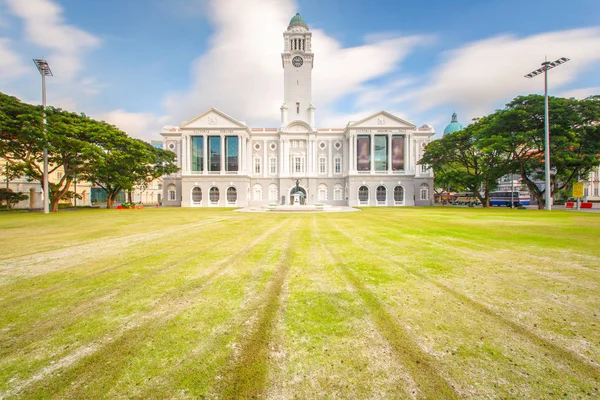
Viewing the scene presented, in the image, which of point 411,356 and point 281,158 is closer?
point 411,356

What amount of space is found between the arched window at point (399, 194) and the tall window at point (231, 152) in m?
30.6

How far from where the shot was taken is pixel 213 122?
47312 mm

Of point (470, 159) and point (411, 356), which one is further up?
point (470, 159)

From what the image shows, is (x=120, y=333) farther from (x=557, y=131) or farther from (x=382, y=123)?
(x=382, y=123)

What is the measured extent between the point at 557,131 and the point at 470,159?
1159 cm

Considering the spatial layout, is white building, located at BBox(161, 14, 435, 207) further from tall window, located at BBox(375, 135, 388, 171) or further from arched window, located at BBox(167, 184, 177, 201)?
arched window, located at BBox(167, 184, 177, 201)

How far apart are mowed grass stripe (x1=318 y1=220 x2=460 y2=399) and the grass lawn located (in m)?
0.02

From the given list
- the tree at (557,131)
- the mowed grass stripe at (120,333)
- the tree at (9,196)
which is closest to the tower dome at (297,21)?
the tree at (557,131)

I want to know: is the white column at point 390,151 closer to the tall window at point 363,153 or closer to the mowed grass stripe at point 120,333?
the tall window at point 363,153

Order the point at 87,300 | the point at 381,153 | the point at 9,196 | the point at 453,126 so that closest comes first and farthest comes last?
the point at 87,300 → the point at 9,196 → the point at 381,153 → the point at 453,126

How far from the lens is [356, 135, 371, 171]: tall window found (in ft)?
158

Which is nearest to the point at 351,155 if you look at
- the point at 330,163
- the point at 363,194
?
the point at 330,163

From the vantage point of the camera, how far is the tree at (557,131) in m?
28.5

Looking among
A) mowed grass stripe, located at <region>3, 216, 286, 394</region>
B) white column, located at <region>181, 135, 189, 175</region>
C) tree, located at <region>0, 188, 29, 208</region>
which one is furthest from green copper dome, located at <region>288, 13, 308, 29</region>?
mowed grass stripe, located at <region>3, 216, 286, 394</region>
